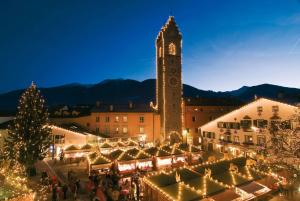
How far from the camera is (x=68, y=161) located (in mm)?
31453

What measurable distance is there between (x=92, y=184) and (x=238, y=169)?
11320mm

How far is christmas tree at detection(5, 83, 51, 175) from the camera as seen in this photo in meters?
24.4

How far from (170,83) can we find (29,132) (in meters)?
28.5

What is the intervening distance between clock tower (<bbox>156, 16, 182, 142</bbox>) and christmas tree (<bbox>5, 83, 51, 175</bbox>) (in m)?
25.1

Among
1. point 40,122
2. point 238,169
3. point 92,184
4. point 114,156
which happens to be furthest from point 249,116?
point 40,122

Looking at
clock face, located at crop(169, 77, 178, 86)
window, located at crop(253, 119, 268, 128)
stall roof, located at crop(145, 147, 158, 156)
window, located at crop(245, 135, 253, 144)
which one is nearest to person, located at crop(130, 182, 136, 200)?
stall roof, located at crop(145, 147, 158, 156)

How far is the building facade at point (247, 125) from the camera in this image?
95.8 ft

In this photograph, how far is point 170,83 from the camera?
155 ft

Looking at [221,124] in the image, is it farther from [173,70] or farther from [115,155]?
[115,155]

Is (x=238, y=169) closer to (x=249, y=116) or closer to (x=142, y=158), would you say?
(x=142, y=158)

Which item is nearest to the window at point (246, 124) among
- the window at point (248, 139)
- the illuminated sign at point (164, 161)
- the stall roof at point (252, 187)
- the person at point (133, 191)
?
the window at point (248, 139)

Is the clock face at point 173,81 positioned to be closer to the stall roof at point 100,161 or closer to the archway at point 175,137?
the archway at point 175,137

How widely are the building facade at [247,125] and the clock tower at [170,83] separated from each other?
8633mm

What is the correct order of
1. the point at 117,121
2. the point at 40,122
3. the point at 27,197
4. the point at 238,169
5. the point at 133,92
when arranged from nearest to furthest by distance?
the point at 27,197 → the point at 238,169 → the point at 40,122 → the point at 117,121 → the point at 133,92
